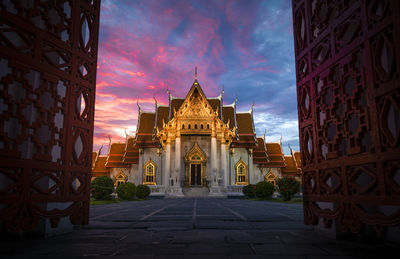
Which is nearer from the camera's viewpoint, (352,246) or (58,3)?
(352,246)

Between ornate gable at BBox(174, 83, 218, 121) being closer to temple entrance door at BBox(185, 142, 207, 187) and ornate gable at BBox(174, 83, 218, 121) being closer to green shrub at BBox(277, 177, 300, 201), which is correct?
temple entrance door at BBox(185, 142, 207, 187)

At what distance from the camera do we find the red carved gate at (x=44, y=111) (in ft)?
12.2

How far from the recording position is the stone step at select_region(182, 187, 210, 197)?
2769cm

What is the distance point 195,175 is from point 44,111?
25.3m

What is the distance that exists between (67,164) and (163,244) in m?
2.14

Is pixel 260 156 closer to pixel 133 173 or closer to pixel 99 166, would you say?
pixel 133 173

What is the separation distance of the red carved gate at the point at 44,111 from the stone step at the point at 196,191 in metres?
23.2

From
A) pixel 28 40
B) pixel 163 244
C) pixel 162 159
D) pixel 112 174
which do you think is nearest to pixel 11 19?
pixel 28 40

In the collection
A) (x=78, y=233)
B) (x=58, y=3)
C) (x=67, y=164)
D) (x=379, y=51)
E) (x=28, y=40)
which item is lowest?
(x=78, y=233)

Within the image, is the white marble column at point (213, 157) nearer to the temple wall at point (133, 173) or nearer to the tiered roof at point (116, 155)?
the temple wall at point (133, 173)

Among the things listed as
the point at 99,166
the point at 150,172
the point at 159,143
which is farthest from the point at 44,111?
the point at 99,166

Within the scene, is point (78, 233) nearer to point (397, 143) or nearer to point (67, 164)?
point (67, 164)

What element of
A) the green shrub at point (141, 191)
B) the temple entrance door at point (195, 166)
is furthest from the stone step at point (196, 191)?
the green shrub at point (141, 191)

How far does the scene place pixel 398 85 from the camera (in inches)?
115
